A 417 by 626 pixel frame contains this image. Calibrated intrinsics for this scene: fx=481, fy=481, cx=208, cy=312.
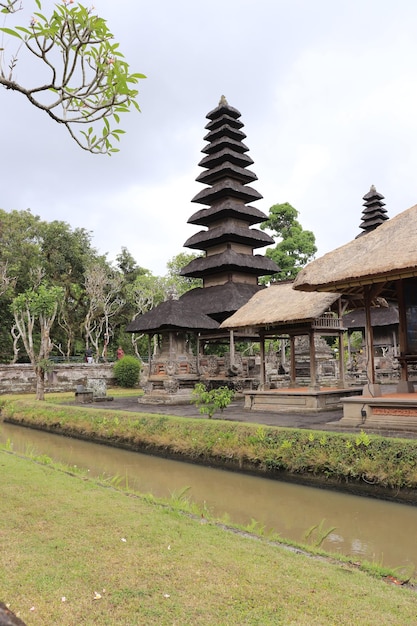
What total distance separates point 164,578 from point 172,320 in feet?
52.8

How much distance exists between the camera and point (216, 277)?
85.8 ft

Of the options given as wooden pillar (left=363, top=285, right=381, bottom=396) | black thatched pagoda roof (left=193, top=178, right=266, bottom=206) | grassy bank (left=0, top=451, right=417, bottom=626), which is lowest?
grassy bank (left=0, top=451, right=417, bottom=626)

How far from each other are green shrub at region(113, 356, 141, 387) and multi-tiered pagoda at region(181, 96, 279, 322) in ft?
20.3

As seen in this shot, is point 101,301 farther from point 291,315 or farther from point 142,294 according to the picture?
point 291,315

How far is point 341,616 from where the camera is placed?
3371 mm

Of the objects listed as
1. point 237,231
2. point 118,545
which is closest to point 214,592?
point 118,545

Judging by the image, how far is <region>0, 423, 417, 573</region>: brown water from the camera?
19.8ft

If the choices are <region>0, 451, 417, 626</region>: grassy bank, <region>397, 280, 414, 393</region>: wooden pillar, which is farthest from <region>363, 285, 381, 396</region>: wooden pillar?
<region>0, 451, 417, 626</region>: grassy bank

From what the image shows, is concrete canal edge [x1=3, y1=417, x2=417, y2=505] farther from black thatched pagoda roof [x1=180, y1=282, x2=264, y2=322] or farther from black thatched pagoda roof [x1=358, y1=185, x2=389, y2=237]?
black thatched pagoda roof [x1=358, y1=185, x2=389, y2=237]

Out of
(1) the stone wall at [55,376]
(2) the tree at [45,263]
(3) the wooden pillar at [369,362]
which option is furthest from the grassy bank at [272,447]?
(2) the tree at [45,263]

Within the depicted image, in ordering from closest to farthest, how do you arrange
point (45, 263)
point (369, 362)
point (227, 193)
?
point (369, 362) → point (227, 193) → point (45, 263)

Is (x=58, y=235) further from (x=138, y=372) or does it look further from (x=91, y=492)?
(x=91, y=492)

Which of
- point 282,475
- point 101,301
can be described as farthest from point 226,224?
point 282,475

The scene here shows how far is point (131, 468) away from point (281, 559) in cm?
677
